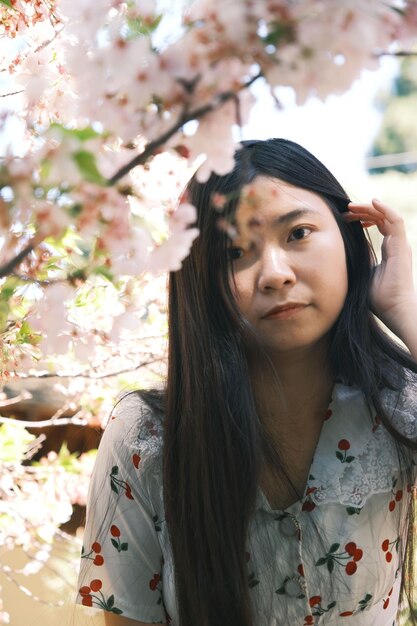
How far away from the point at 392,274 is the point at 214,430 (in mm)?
440

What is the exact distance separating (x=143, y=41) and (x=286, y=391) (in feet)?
3.33

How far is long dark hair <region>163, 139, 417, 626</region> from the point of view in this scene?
4.31 ft

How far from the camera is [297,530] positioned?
140 centimetres

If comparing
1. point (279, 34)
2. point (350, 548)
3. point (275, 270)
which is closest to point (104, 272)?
point (279, 34)

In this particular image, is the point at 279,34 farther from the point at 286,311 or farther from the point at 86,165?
the point at 286,311

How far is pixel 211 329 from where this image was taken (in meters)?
1.33

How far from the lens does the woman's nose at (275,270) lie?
1178mm

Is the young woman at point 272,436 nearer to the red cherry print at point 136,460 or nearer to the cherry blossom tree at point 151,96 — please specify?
the red cherry print at point 136,460

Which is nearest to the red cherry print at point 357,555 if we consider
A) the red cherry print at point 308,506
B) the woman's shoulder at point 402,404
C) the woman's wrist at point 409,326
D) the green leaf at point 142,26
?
the red cherry print at point 308,506

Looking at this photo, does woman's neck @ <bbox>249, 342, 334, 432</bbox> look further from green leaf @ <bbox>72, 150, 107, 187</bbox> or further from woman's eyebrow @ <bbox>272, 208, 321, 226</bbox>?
green leaf @ <bbox>72, 150, 107, 187</bbox>

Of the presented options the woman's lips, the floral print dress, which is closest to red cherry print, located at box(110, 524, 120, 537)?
the floral print dress

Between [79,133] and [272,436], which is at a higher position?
[79,133]

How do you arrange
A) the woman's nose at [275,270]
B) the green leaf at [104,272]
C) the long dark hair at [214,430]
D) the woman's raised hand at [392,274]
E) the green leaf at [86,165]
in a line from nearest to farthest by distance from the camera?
1. the green leaf at [86,165]
2. the green leaf at [104,272]
3. the woman's nose at [275,270]
4. the long dark hair at [214,430]
5. the woman's raised hand at [392,274]

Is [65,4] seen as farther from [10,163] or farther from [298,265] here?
[298,265]
